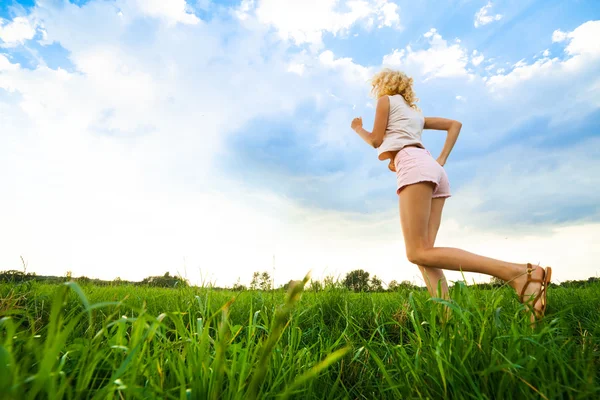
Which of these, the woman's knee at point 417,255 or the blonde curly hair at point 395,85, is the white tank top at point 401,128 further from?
the woman's knee at point 417,255

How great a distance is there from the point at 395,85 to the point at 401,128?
717 millimetres

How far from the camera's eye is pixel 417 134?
12.1 ft

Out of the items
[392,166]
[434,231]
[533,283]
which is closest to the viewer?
[533,283]

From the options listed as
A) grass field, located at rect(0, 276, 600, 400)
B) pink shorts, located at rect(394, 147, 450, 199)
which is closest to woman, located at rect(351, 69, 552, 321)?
pink shorts, located at rect(394, 147, 450, 199)

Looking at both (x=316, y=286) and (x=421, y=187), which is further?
(x=316, y=286)

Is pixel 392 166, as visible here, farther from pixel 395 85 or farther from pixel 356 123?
pixel 395 85

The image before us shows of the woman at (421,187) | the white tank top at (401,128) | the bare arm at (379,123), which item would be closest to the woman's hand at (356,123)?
the woman at (421,187)

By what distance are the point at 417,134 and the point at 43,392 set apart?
3.47 m

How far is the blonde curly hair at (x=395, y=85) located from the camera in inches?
161

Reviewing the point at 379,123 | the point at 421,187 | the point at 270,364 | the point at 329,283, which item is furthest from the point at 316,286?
the point at 270,364

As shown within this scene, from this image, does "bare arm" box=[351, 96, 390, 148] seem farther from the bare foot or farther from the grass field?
the grass field

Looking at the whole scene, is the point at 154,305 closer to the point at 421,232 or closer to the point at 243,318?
the point at 243,318

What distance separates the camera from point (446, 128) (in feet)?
13.7

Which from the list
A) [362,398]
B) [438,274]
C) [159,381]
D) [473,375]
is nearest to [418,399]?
[473,375]
